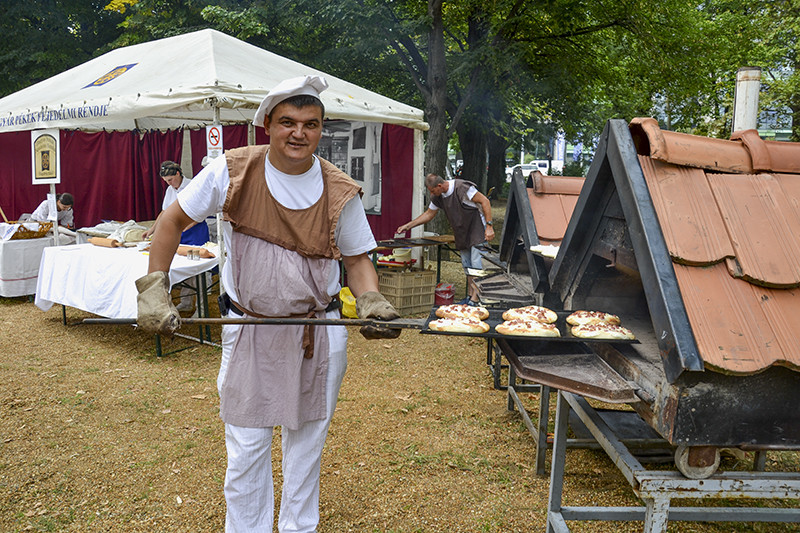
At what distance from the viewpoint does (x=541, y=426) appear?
3.71 m

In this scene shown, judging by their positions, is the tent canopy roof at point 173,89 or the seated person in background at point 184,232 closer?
the tent canopy roof at point 173,89

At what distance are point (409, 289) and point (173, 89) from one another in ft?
12.9

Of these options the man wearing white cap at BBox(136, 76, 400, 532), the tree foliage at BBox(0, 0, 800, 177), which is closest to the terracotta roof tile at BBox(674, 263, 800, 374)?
the man wearing white cap at BBox(136, 76, 400, 532)

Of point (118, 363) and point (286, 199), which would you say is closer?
point (286, 199)

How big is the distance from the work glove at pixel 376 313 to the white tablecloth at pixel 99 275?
3643 millimetres

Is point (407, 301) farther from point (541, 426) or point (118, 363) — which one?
point (541, 426)

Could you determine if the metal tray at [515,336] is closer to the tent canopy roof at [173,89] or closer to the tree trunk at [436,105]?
the tent canopy roof at [173,89]

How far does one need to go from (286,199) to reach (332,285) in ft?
1.42

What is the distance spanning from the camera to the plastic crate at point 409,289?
7994mm

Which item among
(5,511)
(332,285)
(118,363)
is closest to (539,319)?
(332,285)

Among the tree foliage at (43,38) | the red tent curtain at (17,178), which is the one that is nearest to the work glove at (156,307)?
the red tent curtain at (17,178)

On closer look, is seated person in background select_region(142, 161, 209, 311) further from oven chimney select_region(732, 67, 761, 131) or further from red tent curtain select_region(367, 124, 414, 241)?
oven chimney select_region(732, 67, 761, 131)

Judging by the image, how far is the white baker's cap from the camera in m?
2.18

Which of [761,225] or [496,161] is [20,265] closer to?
[761,225]
